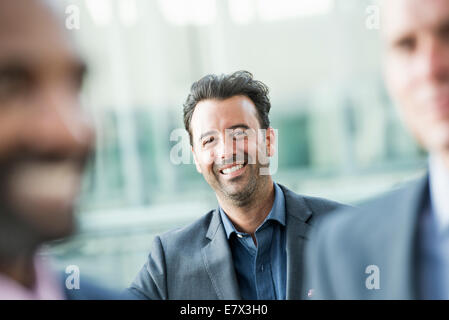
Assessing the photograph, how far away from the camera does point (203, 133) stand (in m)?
1.14

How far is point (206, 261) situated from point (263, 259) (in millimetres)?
144

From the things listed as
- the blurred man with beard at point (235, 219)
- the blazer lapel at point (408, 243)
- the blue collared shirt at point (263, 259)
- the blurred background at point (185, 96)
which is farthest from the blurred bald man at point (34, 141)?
the blazer lapel at point (408, 243)

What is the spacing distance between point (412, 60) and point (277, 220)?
0.49 metres

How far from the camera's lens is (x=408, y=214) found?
101 centimetres

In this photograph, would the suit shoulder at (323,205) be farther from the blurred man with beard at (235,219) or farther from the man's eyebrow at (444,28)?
the man's eyebrow at (444,28)

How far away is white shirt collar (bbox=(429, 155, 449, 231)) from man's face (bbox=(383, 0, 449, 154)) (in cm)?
4

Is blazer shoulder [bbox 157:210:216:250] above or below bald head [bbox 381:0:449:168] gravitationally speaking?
below

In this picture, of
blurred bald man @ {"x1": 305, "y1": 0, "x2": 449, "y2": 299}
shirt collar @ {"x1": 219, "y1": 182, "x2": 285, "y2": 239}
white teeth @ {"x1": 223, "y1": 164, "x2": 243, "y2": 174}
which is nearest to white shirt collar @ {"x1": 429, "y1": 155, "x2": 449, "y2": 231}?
blurred bald man @ {"x1": 305, "y1": 0, "x2": 449, "y2": 299}

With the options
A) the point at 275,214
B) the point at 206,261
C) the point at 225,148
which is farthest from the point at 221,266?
the point at 225,148

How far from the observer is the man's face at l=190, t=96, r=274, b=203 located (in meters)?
1.13

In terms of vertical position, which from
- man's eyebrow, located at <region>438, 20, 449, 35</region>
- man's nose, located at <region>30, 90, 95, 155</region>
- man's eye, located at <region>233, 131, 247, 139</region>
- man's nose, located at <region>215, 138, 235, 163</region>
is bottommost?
man's nose, located at <region>215, 138, 235, 163</region>

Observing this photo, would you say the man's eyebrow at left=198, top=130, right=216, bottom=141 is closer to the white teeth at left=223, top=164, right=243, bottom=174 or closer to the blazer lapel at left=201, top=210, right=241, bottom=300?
the white teeth at left=223, top=164, right=243, bottom=174

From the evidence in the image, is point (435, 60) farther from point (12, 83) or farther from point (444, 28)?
point (12, 83)
